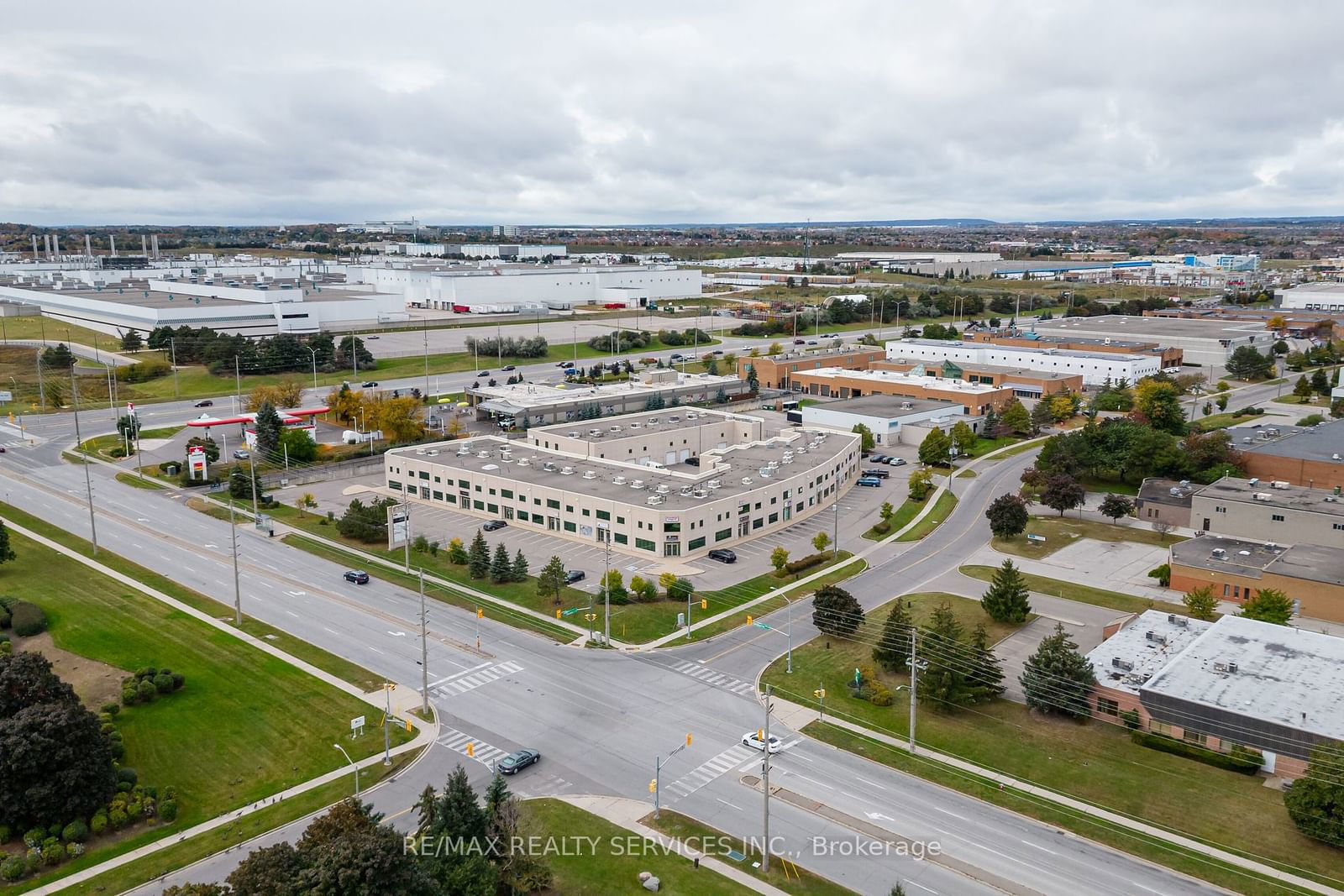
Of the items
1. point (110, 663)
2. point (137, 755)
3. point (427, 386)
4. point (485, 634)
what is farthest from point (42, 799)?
point (427, 386)

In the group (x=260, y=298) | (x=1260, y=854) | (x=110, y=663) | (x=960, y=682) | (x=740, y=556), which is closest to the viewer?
(x=1260, y=854)

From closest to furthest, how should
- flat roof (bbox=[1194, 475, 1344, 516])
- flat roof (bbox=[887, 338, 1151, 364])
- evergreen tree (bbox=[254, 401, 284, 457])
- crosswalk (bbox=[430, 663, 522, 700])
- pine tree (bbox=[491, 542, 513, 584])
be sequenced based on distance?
crosswalk (bbox=[430, 663, 522, 700])
pine tree (bbox=[491, 542, 513, 584])
flat roof (bbox=[1194, 475, 1344, 516])
evergreen tree (bbox=[254, 401, 284, 457])
flat roof (bbox=[887, 338, 1151, 364])

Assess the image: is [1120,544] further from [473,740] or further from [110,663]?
[110,663]

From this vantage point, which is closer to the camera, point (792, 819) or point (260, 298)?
point (792, 819)

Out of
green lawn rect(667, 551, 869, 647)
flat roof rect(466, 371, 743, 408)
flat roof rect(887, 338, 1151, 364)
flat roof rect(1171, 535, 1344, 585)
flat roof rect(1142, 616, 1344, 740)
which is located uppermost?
flat roof rect(887, 338, 1151, 364)

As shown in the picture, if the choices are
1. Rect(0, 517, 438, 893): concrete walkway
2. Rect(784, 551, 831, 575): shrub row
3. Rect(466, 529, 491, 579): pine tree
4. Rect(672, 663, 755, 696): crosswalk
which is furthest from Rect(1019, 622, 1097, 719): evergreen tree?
Rect(466, 529, 491, 579): pine tree

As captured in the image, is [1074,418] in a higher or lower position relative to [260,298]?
lower

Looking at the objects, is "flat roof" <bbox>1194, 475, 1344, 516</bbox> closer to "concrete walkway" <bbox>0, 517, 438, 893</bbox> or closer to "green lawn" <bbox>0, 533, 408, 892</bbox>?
"concrete walkway" <bbox>0, 517, 438, 893</bbox>
